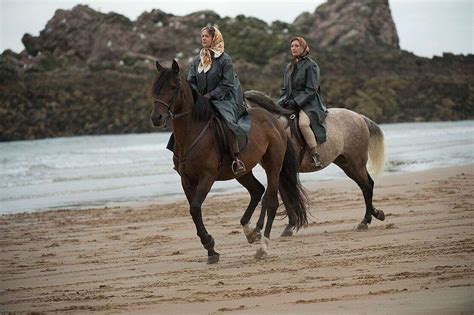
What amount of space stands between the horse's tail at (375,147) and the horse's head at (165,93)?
4142 millimetres

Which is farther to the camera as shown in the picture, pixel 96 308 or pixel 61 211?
pixel 61 211

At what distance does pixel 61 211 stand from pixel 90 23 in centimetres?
6959

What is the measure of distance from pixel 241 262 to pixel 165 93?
183 cm

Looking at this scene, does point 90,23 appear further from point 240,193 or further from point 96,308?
point 96,308

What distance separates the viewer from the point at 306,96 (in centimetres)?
1151

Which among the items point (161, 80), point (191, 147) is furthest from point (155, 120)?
point (191, 147)

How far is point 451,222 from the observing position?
35.0 ft

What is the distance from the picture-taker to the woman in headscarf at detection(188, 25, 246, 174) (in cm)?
957

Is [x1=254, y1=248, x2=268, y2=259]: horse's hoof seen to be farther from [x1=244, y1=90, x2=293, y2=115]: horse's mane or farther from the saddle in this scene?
the saddle

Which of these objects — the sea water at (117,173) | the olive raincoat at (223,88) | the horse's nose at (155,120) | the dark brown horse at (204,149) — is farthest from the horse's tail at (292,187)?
the sea water at (117,173)

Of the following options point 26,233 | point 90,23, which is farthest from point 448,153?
point 90,23

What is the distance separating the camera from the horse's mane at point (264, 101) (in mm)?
10859

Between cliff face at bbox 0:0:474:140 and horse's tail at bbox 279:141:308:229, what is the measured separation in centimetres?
4014

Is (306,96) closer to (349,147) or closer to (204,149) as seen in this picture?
(349,147)
